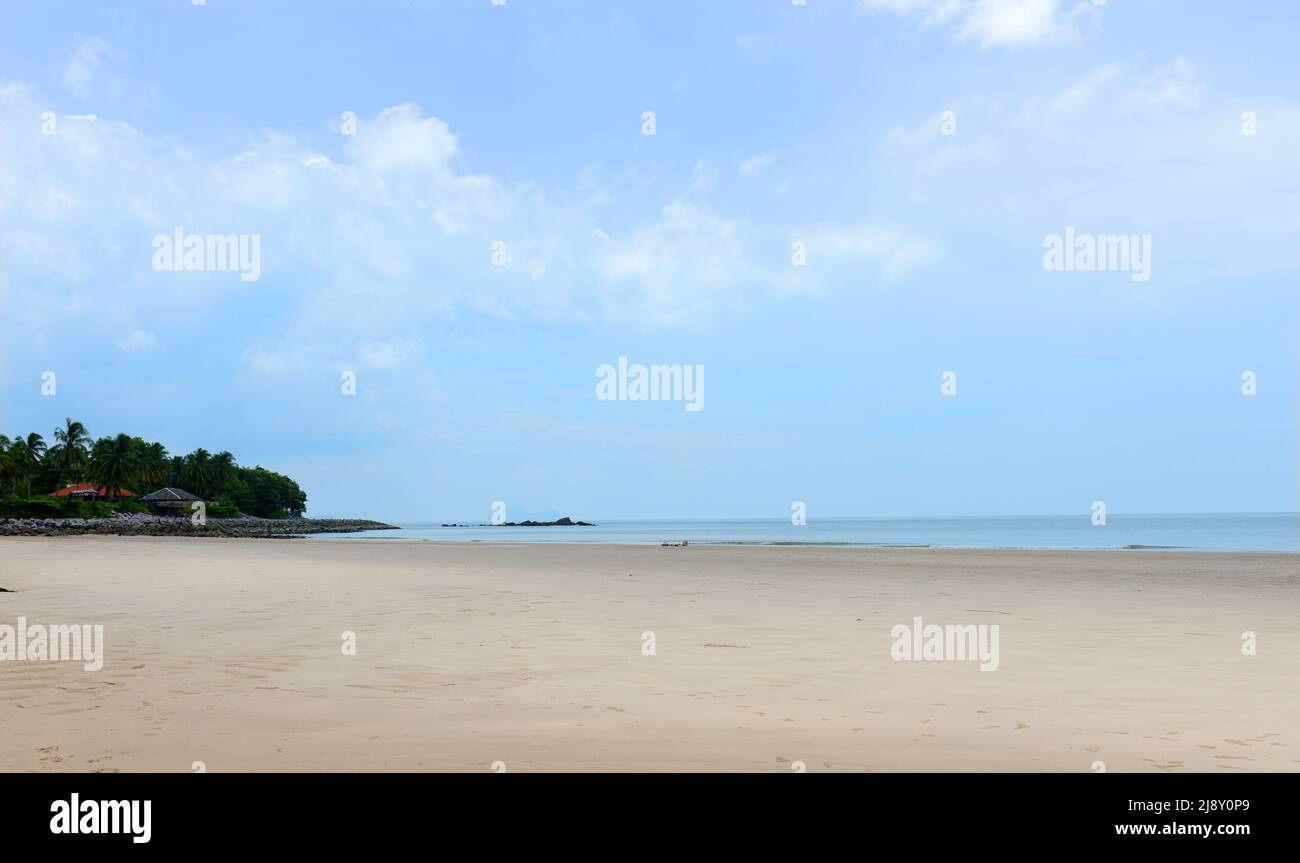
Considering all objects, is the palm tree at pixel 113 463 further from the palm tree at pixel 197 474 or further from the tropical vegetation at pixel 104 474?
the palm tree at pixel 197 474

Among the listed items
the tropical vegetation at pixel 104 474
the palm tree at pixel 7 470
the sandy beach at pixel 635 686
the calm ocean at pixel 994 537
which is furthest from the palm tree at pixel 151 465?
the sandy beach at pixel 635 686

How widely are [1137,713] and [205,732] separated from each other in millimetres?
7506

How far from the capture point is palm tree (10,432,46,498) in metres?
109

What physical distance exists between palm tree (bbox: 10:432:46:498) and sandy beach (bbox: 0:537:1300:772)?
116m

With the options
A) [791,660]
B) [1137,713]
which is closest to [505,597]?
[791,660]

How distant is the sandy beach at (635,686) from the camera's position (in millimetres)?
5801

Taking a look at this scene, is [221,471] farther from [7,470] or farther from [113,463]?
[7,470]

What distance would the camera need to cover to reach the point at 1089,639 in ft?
37.3

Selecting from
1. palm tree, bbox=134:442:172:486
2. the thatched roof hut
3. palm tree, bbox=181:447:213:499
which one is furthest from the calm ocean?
palm tree, bbox=181:447:213:499

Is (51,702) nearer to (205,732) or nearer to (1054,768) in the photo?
(205,732)

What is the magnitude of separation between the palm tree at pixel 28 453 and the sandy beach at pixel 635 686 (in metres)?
116

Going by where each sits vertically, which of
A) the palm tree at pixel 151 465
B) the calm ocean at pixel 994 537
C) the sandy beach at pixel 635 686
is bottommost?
the calm ocean at pixel 994 537

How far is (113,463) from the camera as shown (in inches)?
4742

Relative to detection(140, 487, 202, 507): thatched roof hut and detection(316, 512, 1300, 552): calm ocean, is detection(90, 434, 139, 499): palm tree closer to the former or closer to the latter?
detection(140, 487, 202, 507): thatched roof hut
